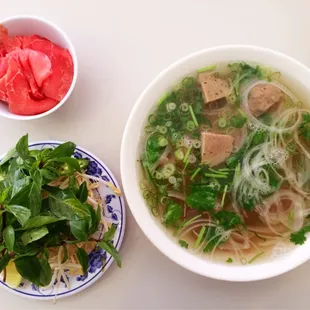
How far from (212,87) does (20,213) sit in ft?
1.94

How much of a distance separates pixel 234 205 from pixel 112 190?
0.35 metres

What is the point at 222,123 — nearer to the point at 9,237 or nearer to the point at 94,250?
the point at 94,250

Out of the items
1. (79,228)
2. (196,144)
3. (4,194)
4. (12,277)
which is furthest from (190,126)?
(12,277)

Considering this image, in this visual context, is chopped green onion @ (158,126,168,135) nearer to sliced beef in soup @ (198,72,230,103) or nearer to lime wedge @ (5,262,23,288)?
sliced beef in soup @ (198,72,230,103)

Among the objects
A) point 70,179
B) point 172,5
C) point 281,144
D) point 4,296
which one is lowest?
point 4,296

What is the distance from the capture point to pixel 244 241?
1.30 meters

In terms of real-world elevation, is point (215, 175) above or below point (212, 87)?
below

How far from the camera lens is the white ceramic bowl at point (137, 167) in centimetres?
123

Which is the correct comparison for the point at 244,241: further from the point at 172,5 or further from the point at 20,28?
the point at 20,28

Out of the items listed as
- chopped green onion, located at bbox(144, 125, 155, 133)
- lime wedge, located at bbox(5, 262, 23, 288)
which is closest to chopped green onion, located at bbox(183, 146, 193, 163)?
chopped green onion, located at bbox(144, 125, 155, 133)

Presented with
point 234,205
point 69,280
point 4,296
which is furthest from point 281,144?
point 4,296

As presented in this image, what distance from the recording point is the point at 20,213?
1088 millimetres

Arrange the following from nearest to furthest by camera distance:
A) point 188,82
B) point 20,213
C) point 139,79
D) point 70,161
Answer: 1. point 20,213
2. point 70,161
3. point 188,82
4. point 139,79

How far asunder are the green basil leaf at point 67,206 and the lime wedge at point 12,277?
282 mm
